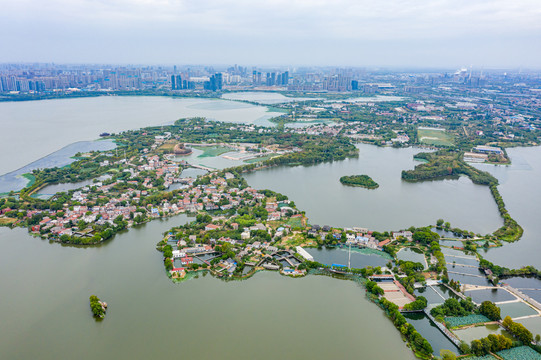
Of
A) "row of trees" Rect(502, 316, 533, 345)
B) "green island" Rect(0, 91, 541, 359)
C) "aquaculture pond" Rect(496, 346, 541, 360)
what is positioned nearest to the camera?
"aquaculture pond" Rect(496, 346, 541, 360)

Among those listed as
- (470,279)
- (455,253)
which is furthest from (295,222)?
(470,279)

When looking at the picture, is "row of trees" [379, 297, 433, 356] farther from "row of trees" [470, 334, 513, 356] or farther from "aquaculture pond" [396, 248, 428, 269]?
"aquaculture pond" [396, 248, 428, 269]

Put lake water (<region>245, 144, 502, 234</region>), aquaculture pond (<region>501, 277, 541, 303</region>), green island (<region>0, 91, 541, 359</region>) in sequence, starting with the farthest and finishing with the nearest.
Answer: lake water (<region>245, 144, 502, 234</region>), aquaculture pond (<region>501, 277, 541, 303</region>), green island (<region>0, 91, 541, 359</region>)

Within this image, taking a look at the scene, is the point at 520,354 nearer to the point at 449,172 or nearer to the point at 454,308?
the point at 454,308

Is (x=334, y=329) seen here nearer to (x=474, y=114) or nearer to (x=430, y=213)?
(x=430, y=213)

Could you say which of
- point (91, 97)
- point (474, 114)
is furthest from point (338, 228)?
point (91, 97)

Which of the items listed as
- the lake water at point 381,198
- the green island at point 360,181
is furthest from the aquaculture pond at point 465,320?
the green island at point 360,181

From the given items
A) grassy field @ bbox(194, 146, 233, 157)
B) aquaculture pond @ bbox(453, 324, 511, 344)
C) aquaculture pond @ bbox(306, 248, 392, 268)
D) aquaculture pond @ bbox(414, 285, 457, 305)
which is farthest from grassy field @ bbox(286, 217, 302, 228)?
grassy field @ bbox(194, 146, 233, 157)

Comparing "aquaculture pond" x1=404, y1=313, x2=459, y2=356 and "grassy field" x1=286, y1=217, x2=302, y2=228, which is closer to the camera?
"aquaculture pond" x1=404, y1=313, x2=459, y2=356
